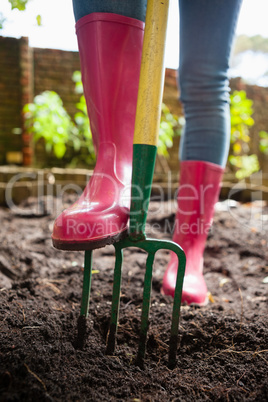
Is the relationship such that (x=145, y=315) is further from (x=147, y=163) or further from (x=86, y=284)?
(x=147, y=163)

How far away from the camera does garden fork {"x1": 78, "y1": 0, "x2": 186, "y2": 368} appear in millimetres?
837

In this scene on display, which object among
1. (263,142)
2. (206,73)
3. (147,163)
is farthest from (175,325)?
(263,142)

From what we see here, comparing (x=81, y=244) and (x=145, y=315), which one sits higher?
(x=81, y=244)

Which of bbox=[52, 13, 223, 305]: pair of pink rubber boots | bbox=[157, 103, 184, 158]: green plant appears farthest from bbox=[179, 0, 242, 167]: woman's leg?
bbox=[157, 103, 184, 158]: green plant

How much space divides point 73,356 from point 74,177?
2.34 m

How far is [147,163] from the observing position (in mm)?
878

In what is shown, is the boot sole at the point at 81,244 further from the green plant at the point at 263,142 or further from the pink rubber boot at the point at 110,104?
the green plant at the point at 263,142

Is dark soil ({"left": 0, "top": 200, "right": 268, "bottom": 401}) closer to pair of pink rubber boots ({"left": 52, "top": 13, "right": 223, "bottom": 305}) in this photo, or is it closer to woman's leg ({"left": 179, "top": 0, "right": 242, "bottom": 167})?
pair of pink rubber boots ({"left": 52, "top": 13, "right": 223, "bottom": 305})

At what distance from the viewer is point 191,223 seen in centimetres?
125

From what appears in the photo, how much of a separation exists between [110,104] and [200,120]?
1.34 ft

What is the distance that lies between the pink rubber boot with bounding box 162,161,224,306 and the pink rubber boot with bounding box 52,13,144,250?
0.33 meters

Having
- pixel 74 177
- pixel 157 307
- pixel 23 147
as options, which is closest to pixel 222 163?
pixel 157 307

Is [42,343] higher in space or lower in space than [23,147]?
lower

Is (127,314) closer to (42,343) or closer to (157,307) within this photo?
(157,307)
